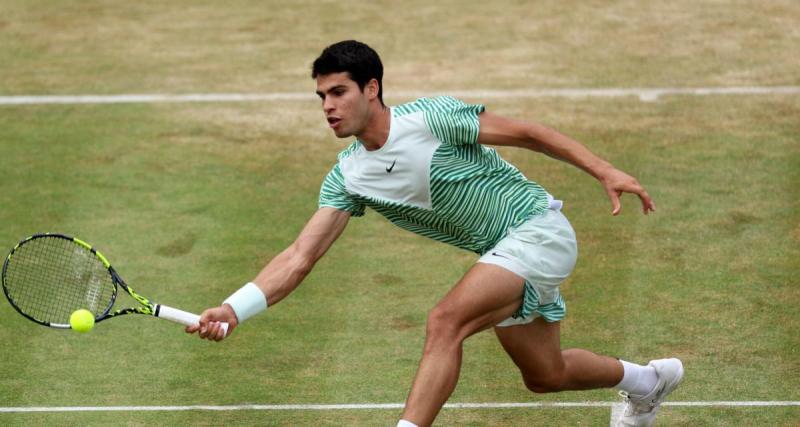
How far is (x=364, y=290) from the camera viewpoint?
9922 millimetres

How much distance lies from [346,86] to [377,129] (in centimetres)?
25

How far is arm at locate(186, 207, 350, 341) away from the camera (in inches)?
272

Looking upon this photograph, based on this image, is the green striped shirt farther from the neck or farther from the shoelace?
the shoelace

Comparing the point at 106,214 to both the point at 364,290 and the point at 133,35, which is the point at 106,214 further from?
the point at 133,35

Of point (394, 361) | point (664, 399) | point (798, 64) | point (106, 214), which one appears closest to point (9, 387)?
point (394, 361)

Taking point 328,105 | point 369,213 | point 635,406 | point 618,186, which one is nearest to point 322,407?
point 635,406

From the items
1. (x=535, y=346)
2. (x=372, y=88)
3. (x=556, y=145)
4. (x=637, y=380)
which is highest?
(x=372, y=88)

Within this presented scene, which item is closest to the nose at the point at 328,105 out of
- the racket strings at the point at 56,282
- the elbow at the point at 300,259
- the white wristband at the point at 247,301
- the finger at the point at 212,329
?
the elbow at the point at 300,259

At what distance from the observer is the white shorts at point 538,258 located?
689cm

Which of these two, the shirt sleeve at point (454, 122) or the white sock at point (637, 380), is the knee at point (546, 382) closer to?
the white sock at point (637, 380)

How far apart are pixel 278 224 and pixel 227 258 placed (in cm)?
77

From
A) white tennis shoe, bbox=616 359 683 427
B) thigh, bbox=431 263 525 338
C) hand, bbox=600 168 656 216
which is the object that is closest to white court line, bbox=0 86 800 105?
white tennis shoe, bbox=616 359 683 427

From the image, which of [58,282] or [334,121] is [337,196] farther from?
[58,282]

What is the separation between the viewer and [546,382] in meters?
7.34
